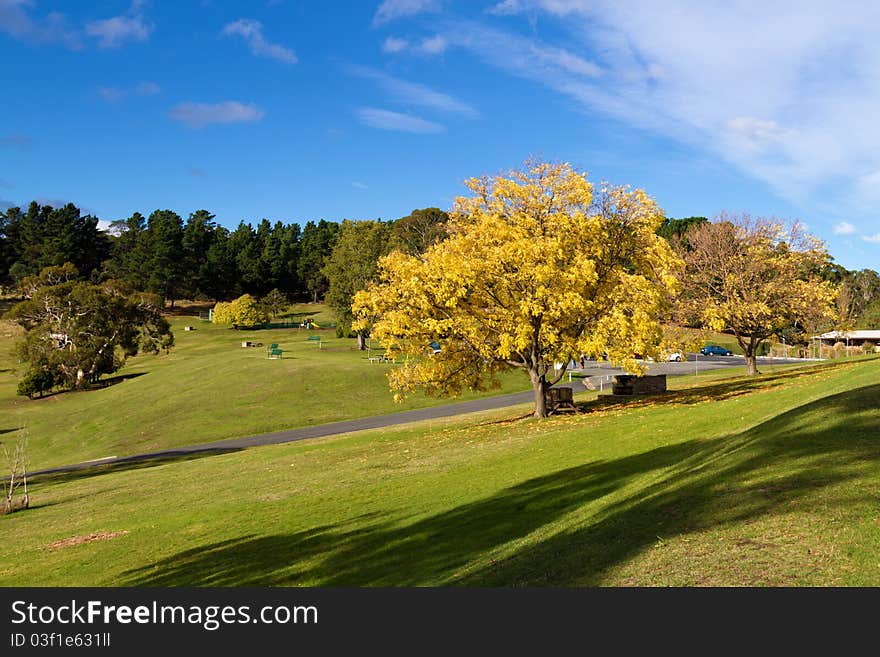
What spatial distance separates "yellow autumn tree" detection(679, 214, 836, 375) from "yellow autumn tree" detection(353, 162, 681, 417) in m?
12.8

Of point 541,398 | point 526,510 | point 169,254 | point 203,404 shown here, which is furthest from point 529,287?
point 169,254

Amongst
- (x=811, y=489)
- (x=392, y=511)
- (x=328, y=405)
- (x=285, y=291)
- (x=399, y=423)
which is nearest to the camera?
(x=811, y=489)

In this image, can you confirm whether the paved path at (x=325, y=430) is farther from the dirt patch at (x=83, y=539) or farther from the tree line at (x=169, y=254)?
the tree line at (x=169, y=254)

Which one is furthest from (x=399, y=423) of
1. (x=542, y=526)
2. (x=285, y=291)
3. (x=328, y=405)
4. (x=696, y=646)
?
(x=285, y=291)

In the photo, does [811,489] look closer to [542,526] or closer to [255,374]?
[542,526]

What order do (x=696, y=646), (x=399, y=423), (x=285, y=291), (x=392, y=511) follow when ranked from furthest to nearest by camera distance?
(x=285, y=291)
(x=399, y=423)
(x=392, y=511)
(x=696, y=646)

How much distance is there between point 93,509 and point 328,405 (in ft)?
88.4

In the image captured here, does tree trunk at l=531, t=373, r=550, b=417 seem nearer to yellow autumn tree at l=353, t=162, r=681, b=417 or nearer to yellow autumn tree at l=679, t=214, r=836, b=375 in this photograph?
yellow autumn tree at l=353, t=162, r=681, b=417

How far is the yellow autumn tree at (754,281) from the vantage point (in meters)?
43.4

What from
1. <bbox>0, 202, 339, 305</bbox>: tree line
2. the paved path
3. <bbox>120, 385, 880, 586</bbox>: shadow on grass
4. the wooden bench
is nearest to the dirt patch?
<bbox>120, 385, 880, 586</bbox>: shadow on grass

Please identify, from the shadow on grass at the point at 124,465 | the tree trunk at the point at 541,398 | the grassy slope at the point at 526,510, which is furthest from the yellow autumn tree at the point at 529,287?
the shadow on grass at the point at 124,465

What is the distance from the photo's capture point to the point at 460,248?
31.9m

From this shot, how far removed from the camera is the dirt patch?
757 inches

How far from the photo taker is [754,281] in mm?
45750
